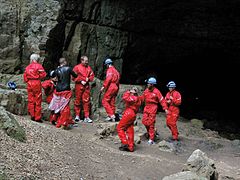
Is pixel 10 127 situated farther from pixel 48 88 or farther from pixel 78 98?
pixel 78 98

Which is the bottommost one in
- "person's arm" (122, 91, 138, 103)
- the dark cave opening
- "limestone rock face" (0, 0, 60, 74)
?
the dark cave opening

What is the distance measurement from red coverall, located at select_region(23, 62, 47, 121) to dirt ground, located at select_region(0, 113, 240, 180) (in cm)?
93

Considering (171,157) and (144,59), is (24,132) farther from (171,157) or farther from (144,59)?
(144,59)

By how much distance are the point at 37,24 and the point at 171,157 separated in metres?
7.16

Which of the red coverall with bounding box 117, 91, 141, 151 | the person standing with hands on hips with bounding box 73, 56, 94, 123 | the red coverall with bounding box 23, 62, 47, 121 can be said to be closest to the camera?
the red coverall with bounding box 117, 91, 141, 151

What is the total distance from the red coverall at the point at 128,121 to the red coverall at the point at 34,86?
2381 millimetres

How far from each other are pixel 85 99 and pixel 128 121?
3.03 m

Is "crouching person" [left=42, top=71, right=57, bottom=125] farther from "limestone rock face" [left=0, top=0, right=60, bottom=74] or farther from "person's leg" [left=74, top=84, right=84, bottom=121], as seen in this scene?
"limestone rock face" [left=0, top=0, right=60, bottom=74]

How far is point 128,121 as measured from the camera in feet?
30.3

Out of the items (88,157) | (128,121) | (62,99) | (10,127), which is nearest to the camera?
(10,127)

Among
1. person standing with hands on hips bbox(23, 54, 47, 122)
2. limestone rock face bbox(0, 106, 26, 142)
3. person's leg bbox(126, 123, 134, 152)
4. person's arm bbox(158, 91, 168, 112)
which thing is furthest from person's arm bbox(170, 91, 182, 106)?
limestone rock face bbox(0, 106, 26, 142)

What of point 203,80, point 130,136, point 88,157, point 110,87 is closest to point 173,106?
point 110,87

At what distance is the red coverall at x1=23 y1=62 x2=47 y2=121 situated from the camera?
10062 millimetres

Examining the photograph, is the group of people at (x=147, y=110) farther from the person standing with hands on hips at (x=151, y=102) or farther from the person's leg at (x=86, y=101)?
the person's leg at (x=86, y=101)
